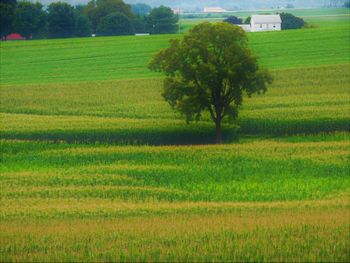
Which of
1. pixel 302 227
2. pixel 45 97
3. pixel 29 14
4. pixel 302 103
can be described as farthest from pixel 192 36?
pixel 29 14

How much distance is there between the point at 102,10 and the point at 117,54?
20.6 m

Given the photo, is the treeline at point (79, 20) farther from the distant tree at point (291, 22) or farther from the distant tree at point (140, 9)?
the distant tree at point (291, 22)

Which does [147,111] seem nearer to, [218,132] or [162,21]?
[218,132]

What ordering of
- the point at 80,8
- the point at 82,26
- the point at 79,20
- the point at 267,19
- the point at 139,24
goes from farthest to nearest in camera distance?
the point at 80,8 → the point at 267,19 → the point at 139,24 → the point at 82,26 → the point at 79,20

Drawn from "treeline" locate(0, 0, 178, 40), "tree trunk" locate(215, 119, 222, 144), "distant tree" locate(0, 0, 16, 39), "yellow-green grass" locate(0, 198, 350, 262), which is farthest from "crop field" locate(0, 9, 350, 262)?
"treeline" locate(0, 0, 178, 40)

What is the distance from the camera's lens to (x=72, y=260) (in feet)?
50.3

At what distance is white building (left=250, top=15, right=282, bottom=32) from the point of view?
9394 cm

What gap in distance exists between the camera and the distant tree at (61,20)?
9056 cm

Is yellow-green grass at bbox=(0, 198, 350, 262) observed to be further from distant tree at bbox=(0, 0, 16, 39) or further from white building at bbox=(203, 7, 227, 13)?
white building at bbox=(203, 7, 227, 13)

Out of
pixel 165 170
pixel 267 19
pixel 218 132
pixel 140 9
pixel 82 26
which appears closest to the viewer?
pixel 165 170

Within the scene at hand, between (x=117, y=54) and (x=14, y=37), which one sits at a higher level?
(x=14, y=37)

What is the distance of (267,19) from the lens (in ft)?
310

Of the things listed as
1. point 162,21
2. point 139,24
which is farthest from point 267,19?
point 139,24

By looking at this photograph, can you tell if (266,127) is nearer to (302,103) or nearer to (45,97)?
(302,103)
